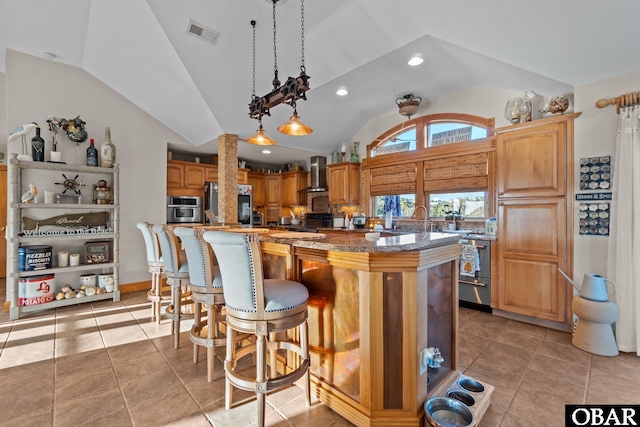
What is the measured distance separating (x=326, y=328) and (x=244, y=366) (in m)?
0.91

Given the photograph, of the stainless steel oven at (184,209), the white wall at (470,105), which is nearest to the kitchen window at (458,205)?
the white wall at (470,105)

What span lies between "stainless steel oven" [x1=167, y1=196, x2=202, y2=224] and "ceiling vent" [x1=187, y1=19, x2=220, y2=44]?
3061 millimetres

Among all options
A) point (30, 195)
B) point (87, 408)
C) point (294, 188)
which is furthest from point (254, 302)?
point (294, 188)

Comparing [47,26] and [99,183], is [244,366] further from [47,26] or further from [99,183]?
[47,26]

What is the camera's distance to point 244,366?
2.26 metres

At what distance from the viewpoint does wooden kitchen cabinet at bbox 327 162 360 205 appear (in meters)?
5.46

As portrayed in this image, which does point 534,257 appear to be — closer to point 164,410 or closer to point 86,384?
point 164,410

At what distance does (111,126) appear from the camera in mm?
4316

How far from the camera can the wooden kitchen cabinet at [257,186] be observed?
22.4ft

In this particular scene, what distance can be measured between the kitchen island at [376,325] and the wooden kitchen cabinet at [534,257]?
1800 mm

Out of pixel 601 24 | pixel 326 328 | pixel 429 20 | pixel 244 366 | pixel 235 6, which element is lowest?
pixel 244 366

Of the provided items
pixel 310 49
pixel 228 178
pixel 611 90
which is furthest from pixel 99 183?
pixel 611 90

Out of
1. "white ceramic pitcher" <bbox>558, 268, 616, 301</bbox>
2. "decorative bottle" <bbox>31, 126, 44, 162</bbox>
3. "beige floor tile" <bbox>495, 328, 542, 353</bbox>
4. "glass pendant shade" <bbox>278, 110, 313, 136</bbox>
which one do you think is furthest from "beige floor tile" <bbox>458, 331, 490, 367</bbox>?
"decorative bottle" <bbox>31, 126, 44, 162</bbox>

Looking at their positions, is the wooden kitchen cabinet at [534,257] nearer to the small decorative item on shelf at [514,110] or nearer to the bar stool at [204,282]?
the small decorative item on shelf at [514,110]
